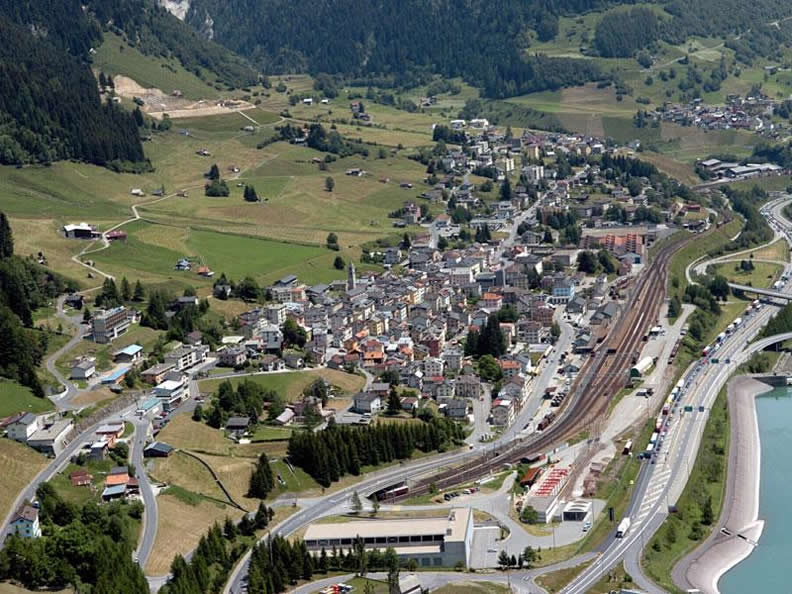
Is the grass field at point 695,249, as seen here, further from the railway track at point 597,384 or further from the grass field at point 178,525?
the grass field at point 178,525

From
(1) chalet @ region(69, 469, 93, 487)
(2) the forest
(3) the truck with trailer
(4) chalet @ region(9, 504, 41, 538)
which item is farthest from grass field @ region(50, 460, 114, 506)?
(3) the truck with trailer

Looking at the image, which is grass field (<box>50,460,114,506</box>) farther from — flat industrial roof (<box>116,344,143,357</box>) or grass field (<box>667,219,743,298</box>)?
grass field (<box>667,219,743,298</box>)

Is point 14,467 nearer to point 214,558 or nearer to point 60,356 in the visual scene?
point 214,558

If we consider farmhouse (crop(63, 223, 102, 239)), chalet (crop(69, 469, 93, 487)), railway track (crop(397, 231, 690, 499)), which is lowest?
railway track (crop(397, 231, 690, 499))

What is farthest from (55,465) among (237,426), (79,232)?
(79,232)

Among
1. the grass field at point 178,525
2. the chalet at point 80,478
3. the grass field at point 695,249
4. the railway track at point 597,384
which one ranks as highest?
the chalet at point 80,478

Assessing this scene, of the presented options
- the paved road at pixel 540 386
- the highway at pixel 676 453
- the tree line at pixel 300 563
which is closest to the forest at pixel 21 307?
the tree line at pixel 300 563
